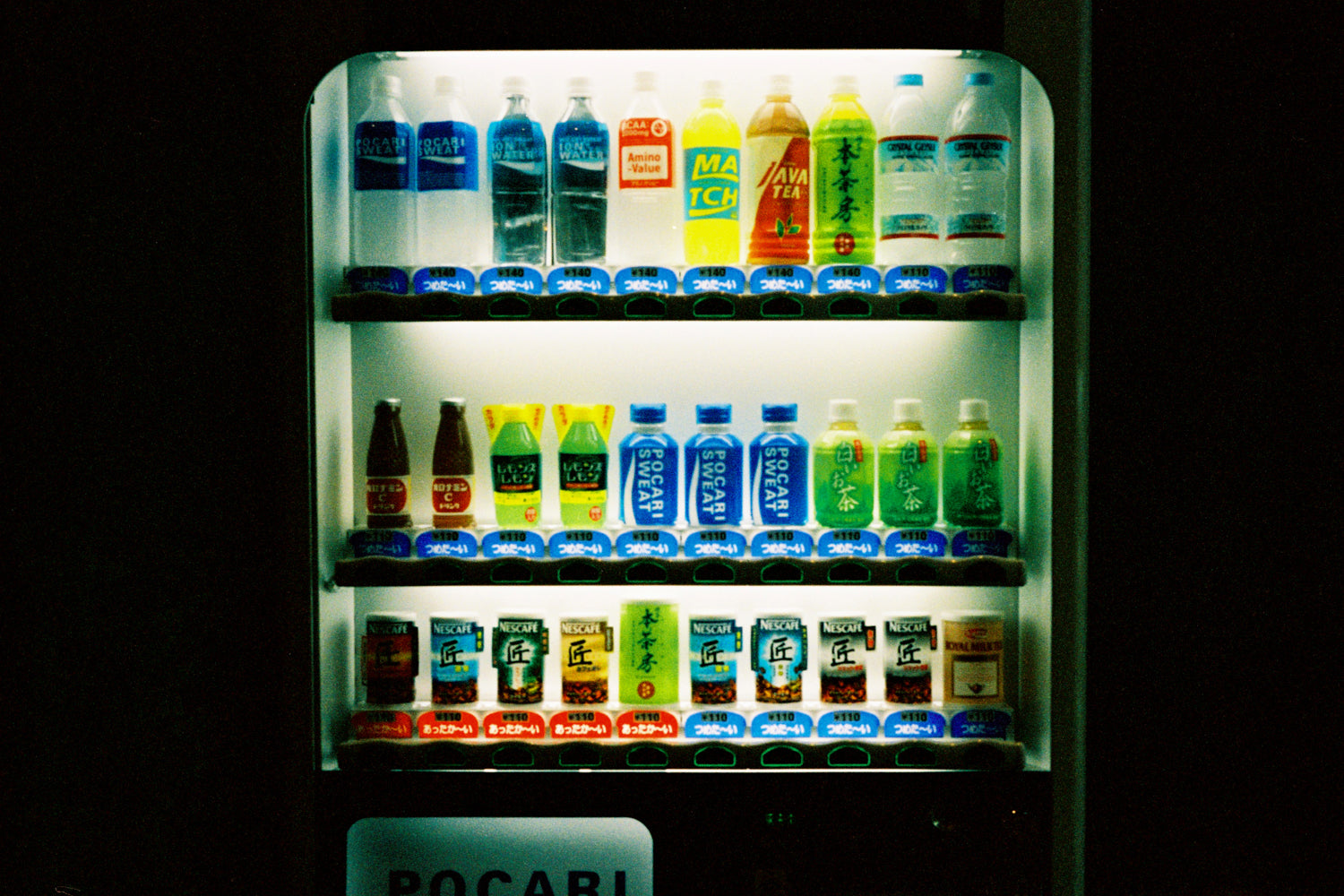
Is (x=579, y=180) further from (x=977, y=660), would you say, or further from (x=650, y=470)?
(x=977, y=660)

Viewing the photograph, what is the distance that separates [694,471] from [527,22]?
0.99m

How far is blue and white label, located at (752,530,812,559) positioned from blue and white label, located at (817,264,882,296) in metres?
0.52

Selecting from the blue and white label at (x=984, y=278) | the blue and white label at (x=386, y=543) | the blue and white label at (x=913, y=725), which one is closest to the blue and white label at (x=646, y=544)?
the blue and white label at (x=386, y=543)

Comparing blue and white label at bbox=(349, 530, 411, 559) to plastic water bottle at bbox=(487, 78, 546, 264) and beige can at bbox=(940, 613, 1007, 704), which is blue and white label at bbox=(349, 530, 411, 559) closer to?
plastic water bottle at bbox=(487, 78, 546, 264)

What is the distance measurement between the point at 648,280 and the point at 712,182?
0.32 meters

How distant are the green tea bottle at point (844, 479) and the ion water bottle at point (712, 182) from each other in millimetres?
487

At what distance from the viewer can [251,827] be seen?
187cm

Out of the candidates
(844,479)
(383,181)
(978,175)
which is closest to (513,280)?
(383,181)

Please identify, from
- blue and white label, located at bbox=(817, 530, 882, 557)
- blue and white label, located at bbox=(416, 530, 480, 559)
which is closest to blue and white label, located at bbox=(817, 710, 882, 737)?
blue and white label, located at bbox=(817, 530, 882, 557)

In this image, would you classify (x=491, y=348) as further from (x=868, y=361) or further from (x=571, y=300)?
(x=868, y=361)

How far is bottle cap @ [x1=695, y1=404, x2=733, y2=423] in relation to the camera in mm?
2137

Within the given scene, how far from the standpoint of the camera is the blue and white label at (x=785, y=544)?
2.03 meters

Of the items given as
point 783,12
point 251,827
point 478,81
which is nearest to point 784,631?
point 251,827

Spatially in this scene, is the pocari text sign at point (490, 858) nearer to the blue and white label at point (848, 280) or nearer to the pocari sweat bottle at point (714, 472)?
the pocari sweat bottle at point (714, 472)
